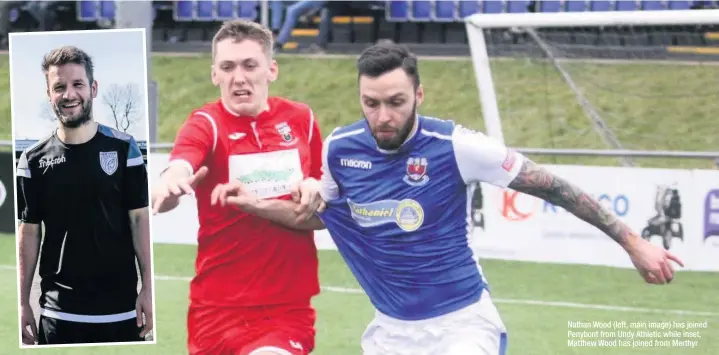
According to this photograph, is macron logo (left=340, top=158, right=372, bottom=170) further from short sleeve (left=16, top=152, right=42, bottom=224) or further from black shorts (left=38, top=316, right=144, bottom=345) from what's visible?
short sleeve (left=16, top=152, right=42, bottom=224)

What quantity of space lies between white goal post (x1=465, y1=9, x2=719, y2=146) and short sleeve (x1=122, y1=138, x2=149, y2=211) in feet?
23.2

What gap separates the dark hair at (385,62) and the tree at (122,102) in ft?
2.54

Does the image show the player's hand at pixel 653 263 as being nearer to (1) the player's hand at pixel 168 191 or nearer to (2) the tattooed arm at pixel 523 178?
(2) the tattooed arm at pixel 523 178

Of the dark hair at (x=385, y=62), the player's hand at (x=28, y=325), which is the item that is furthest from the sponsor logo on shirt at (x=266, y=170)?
the player's hand at (x=28, y=325)

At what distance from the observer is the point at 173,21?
1945cm

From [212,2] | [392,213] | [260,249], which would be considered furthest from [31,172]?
[212,2]

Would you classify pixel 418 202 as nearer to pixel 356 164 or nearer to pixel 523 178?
pixel 356 164

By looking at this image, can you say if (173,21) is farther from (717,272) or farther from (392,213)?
(392,213)

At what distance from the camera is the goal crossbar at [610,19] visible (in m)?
10.6

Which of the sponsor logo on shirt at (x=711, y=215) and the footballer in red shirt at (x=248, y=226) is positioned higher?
the footballer in red shirt at (x=248, y=226)

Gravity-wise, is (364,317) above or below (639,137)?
below

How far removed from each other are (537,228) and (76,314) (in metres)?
6.52

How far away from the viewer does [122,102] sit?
413 centimetres

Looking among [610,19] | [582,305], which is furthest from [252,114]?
[610,19]
